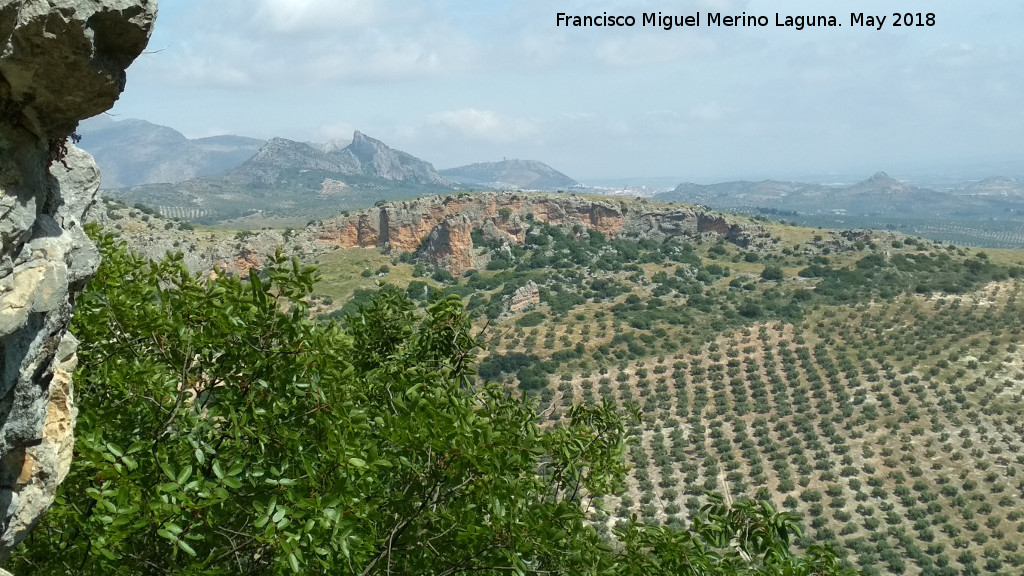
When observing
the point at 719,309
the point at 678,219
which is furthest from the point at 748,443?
the point at 678,219

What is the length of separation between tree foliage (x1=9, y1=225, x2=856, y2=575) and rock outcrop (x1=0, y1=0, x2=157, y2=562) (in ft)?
1.20

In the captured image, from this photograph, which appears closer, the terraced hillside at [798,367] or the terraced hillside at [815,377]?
the terraced hillside at [815,377]

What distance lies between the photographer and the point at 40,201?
10.2ft

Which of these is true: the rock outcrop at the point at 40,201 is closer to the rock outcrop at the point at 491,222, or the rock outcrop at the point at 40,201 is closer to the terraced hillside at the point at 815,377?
the terraced hillside at the point at 815,377

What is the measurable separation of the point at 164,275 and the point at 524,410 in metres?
3.70

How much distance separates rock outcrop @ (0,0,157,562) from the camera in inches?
109

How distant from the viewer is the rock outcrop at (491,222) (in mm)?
65812

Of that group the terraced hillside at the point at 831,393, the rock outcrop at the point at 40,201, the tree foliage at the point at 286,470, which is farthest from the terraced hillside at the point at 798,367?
the rock outcrop at the point at 40,201

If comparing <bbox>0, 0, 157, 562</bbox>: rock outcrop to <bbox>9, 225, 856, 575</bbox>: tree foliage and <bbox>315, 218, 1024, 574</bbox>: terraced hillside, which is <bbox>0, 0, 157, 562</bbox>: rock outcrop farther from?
<bbox>315, 218, 1024, 574</bbox>: terraced hillside

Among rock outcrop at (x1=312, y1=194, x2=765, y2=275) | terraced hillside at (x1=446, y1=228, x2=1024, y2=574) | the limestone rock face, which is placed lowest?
terraced hillside at (x1=446, y1=228, x2=1024, y2=574)

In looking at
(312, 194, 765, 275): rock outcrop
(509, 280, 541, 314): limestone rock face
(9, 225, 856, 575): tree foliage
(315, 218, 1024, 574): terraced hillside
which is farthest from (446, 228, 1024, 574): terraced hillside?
(312, 194, 765, 275): rock outcrop

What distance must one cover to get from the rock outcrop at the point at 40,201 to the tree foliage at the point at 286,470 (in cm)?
37

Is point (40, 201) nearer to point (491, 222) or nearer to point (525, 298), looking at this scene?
point (525, 298)

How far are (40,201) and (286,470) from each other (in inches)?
85.3
